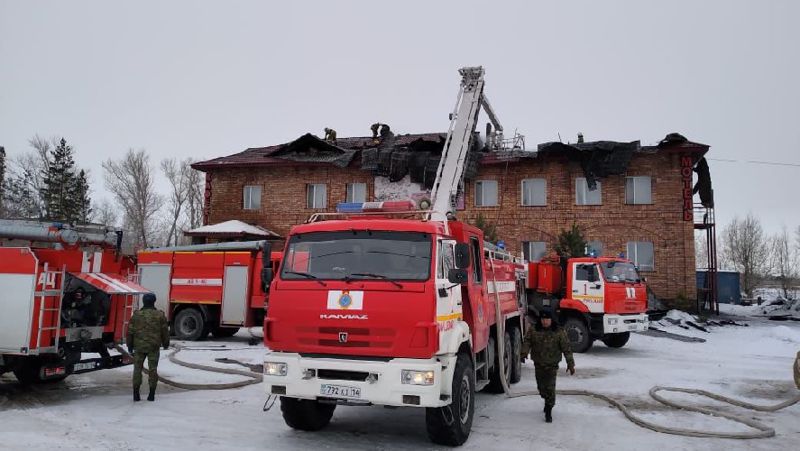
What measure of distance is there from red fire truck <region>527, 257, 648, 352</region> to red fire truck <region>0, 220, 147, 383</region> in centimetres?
939

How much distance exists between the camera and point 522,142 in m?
24.9

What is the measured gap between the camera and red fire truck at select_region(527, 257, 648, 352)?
13812 millimetres

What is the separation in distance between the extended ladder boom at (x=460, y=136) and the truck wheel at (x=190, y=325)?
24.2ft

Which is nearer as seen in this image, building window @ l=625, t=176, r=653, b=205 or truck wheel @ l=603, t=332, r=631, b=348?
truck wheel @ l=603, t=332, r=631, b=348

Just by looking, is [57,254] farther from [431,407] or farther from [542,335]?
[542,335]

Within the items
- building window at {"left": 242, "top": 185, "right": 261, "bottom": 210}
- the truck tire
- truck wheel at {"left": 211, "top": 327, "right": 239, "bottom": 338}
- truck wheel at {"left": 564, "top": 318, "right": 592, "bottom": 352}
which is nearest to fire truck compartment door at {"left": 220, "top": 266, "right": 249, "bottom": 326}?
truck wheel at {"left": 211, "top": 327, "right": 239, "bottom": 338}

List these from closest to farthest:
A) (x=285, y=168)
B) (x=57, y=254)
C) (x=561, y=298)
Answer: (x=57, y=254) → (x=561, y=298) → (x=285, y=168)

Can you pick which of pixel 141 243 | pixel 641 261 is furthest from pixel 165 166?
pixel 641 261

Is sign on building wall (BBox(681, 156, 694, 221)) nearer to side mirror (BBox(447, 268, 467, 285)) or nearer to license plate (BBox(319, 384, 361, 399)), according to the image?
side mirror (BBox(447, 268, 467, 285))

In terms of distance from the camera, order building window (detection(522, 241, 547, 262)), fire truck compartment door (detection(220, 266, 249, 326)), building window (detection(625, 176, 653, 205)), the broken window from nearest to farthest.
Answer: fire truck compartment door (detection(220, 266, 249, 326)) < building window (detection(625, 176, 653, 205)) < building window (detection(522, 241, 547, 262)) < the broken window

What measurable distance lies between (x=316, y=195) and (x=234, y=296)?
1124 centimetres

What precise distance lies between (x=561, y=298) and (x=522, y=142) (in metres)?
11.9

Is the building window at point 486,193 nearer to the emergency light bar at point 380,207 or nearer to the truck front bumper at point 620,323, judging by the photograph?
the truck front bumper at point 620,323

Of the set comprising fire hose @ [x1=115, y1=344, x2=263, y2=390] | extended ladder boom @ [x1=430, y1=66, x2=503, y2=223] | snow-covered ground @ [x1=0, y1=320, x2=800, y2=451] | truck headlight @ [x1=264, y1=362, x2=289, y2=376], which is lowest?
snow-covered ground @ [x1=0, y1=320, x2=800, y2=451]
